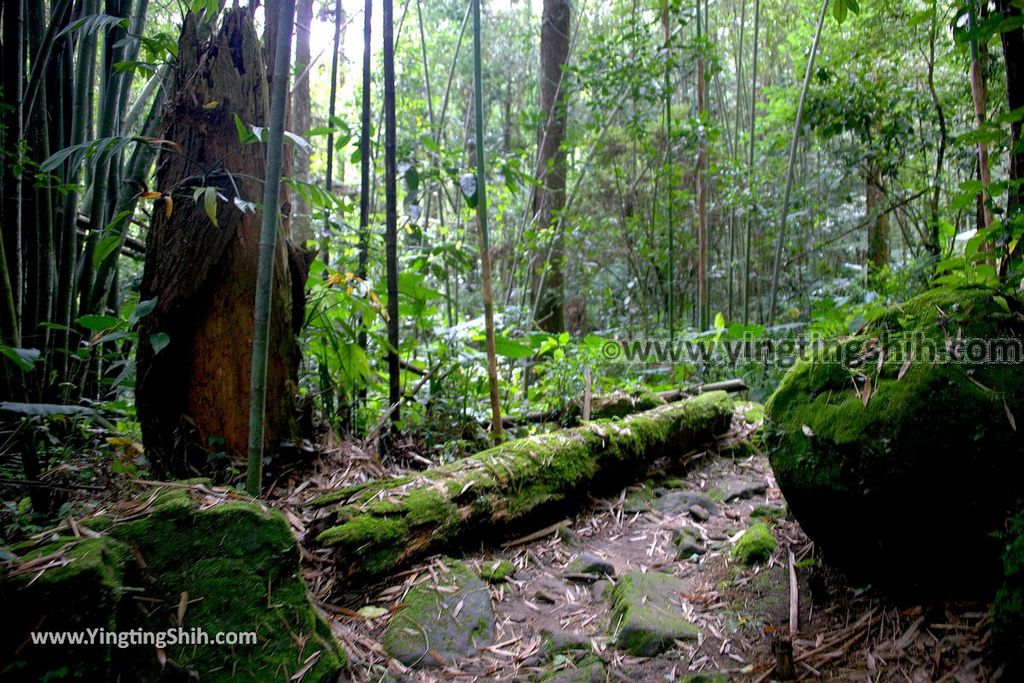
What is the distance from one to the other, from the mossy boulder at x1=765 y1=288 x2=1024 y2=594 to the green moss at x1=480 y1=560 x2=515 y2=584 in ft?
3.45

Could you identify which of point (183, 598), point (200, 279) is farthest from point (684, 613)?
point (200, 279)

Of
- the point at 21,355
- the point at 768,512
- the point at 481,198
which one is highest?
the point at 481,198

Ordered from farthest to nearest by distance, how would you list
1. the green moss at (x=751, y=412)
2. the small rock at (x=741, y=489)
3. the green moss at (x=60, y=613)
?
the green moss at (x=751, y=412) → the small rock at (x=741, y=489) → the green moss at (x=60, y=613)

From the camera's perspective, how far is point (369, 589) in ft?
6.39

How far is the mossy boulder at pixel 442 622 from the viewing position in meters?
1.72

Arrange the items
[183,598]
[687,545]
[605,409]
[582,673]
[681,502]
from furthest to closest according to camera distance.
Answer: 1. [605,409]
2. [681,502]
3. [687,545]
4. [582,673]
5. [183,598]

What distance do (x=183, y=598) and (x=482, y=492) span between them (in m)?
1.20

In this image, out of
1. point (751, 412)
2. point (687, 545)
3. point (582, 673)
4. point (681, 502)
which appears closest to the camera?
point (582, 673)

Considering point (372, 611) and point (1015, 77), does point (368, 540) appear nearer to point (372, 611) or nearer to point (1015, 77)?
point (372, 611)

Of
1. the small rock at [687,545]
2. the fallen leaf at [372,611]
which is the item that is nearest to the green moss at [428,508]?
the fallen leaf at [372,611]

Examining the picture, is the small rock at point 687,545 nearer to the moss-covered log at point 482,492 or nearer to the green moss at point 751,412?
the moss-covered log at point 482,492

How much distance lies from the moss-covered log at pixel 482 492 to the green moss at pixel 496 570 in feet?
0.46

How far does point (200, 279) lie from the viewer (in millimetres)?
2318

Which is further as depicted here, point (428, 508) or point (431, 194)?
point (431, 194)
